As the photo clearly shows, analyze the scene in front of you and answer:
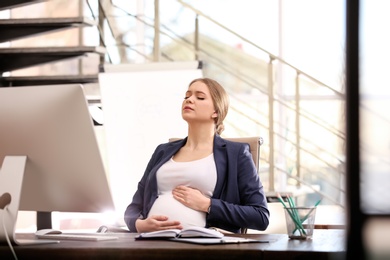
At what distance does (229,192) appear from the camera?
2502 millimetres

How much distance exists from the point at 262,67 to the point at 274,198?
8.33ft

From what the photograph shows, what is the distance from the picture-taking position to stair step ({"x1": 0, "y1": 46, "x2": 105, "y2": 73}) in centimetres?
520

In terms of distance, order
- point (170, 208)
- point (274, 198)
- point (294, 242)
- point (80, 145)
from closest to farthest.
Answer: point (80, 145) < point (294, 242) < point (170, 208) < point (274, 198)

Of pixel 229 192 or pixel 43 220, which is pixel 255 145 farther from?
pixel 43 220

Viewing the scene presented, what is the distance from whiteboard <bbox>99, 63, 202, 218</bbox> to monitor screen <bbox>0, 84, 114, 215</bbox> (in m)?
2.95

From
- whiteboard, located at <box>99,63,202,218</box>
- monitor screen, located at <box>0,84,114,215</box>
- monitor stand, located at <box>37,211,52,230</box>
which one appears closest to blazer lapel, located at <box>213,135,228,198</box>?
monitor stand, located at <box>37,211,52,230</box>

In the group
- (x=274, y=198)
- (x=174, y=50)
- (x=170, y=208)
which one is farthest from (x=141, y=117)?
(x=170, y=208)

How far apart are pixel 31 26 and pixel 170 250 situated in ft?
13.1

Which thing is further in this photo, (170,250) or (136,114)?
(136,114)

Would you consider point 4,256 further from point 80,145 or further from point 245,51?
point 245,51

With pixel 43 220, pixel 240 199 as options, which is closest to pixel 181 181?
pixel 240 199

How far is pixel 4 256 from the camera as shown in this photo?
1.68m

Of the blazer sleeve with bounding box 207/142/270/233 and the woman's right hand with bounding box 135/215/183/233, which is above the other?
the blazer sleeve with bounding box 207/142/270/233

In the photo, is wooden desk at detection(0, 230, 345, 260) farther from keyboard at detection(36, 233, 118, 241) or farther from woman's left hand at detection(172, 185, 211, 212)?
woman's left hand at detection(172, 185, 211, 212)
